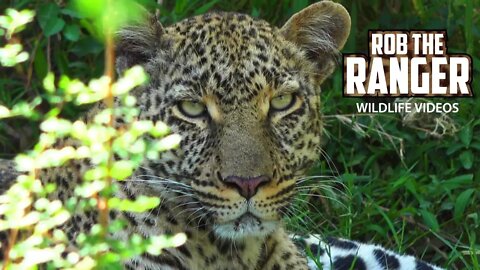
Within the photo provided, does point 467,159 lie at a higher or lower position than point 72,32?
lower

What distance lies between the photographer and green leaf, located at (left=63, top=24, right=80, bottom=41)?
7.27m

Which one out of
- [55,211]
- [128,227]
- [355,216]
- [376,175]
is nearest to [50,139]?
[55,211]

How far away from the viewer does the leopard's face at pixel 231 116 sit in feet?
15.7

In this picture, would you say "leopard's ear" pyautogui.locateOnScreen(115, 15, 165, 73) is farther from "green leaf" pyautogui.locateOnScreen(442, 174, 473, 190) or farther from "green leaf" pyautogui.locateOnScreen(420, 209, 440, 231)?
"green leaf" pyautogui.locateOnScreen(442, 174, 473, 190)

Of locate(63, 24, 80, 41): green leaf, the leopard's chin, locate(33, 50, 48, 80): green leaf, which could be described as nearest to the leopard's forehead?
the leopard's chin

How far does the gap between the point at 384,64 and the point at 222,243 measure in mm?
3155

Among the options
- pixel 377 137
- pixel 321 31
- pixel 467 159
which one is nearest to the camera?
pixel 321 31

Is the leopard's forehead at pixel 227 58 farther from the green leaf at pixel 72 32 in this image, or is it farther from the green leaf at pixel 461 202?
the green leaf at pixel 461 202

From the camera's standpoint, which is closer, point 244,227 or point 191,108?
point 244,227

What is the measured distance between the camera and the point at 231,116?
4938 mm

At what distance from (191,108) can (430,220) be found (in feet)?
8.14

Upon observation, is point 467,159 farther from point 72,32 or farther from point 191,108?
point 191,108

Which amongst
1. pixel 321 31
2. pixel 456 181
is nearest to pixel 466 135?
pixel 456 181

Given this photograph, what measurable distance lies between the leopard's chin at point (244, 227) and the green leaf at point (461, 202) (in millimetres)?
2577
